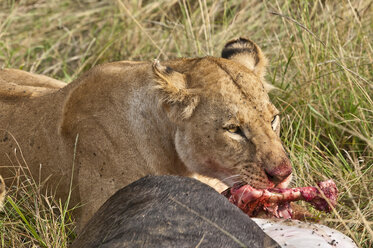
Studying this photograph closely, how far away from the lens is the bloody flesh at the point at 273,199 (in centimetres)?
371

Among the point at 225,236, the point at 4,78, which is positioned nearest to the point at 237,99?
the point at 225,236

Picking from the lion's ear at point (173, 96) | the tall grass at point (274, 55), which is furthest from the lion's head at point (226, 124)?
the tall grass at point (274, 55)

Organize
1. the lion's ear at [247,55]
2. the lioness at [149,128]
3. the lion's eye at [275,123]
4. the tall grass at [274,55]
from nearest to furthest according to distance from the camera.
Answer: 1. the lioness at [149,128]
2. the lion's eye at [275,123]
3. the tall grass at [274,55]
4. the lion's ear at [247,55]

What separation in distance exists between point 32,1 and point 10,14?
0.67 meters

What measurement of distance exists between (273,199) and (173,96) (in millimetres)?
A: 742

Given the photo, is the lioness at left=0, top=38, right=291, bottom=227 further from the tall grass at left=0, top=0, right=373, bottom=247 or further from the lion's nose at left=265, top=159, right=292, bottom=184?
the tall grass at left=0, top=0, right=373, bottom=247

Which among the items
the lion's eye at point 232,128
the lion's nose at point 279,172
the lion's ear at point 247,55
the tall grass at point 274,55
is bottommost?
the tall grass at point 274,55

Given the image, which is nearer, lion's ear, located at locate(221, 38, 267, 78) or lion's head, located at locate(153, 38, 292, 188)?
lion's head, located at locate(153, 38, 292, 188)

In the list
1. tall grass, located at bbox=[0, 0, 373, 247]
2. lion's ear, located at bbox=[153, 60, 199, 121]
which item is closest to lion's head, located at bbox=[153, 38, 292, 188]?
lion's ear, located at bbox=[153, 60, 199, 121]

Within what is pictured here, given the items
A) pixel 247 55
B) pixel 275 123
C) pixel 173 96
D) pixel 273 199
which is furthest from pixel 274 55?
pixel 273 199

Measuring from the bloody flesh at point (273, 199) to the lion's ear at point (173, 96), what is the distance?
50cm

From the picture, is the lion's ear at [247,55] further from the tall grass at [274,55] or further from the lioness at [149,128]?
the tall grass at [274,55]

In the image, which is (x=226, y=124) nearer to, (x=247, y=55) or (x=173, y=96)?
(x=173, y=96)

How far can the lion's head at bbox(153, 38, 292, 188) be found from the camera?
12.2ft
